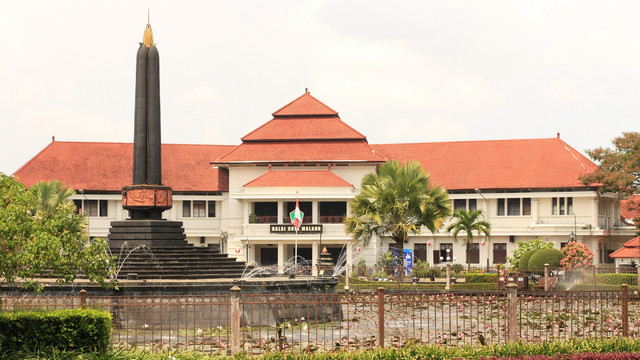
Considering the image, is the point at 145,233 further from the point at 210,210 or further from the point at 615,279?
the point at 210,210

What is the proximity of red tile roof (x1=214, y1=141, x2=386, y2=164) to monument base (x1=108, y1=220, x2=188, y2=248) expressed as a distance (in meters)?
26.8

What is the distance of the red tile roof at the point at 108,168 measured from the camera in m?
54.5

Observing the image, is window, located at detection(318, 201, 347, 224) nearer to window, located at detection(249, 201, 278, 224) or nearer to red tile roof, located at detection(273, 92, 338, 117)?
window, located at detection(249, 201, 278, 224)

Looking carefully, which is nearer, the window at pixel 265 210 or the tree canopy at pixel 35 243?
the tree canopy at pixel 35 243

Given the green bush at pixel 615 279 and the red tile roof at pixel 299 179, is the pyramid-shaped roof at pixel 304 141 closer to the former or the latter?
the red tile roof at pixel 299 179

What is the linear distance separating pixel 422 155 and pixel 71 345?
1792 inches

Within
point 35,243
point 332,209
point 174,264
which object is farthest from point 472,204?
point 35,243

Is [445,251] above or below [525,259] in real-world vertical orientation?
above

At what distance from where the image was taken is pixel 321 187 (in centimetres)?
5003

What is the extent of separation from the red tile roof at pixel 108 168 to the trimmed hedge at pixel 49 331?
4172 centimetres

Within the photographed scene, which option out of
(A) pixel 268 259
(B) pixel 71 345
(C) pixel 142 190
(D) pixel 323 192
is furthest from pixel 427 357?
(A) pixel 268 259

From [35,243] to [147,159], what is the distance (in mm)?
11844

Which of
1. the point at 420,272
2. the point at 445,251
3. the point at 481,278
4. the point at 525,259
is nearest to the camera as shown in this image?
the point at 481,278

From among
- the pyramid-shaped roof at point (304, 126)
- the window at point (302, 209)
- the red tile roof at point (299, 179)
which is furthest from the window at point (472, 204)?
the window at point (302, 209)
